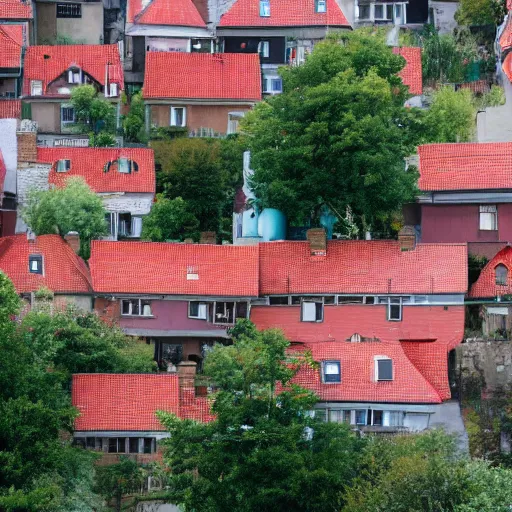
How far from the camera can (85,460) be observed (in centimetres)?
7606

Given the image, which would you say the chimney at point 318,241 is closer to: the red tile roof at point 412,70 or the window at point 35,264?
the window at point 35,264

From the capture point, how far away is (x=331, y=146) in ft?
283

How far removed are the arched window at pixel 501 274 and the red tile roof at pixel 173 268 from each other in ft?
31.0

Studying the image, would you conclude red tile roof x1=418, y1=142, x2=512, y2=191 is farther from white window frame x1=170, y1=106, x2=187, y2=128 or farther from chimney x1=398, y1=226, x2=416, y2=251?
white window frame x1=170, y1=106, x2=187, y2=128

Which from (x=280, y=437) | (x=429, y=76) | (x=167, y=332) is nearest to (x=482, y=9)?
(x=429, y=76)

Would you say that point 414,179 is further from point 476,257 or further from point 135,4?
point 135,4

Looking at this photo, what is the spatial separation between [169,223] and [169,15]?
16.5 meters

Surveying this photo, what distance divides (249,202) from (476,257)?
31.5ft

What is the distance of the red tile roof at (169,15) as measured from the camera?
104 metres

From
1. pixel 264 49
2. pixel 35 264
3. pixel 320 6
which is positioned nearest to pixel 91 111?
pixel 264 49

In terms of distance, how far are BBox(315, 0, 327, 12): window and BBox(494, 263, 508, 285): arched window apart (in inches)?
852

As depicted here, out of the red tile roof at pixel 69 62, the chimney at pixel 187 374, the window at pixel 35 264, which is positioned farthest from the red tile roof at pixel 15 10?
the chimney at pixel 187 374

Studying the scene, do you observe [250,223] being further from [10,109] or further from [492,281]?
[10,109]

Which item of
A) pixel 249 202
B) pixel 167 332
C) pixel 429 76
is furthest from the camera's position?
pixel 429 76
